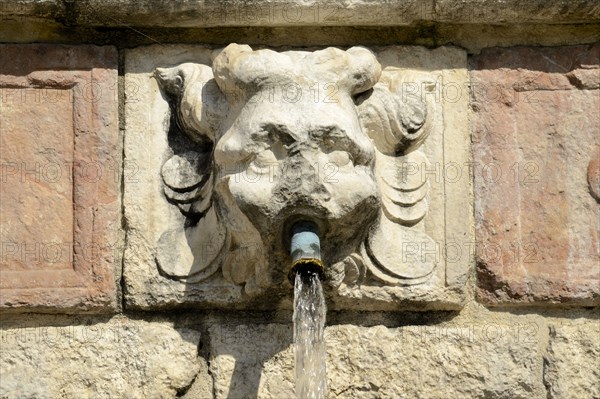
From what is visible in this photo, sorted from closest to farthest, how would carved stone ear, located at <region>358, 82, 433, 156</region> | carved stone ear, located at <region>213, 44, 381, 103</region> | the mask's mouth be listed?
the mask's mouth, carved stone ear, located at <region>213, 44, 381, 103</region>, carved stone ear, located at <region>358, 82, 433, 156</region>

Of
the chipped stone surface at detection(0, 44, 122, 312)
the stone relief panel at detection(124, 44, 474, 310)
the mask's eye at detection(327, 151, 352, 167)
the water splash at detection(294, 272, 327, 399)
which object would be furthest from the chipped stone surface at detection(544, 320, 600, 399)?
the chipped stone surface at detection(0, 44, 122, 312)

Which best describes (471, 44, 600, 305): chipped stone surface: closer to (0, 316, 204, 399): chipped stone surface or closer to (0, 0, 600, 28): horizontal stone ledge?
(0, 0, 600, 28): horizontal stone ledge

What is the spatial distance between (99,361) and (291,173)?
668 millimetres

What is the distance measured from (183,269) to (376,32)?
78 cm

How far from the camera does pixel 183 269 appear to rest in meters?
4.52

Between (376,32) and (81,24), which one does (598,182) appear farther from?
(81,24)

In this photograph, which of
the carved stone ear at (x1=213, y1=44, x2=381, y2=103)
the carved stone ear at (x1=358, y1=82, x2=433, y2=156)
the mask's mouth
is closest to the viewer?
the mask's mouth

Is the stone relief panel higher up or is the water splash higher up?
Result: the stone relief panel

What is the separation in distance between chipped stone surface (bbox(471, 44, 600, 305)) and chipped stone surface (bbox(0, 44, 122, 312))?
92cm

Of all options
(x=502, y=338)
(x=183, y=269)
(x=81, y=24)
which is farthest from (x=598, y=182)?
(x=81, y=24)

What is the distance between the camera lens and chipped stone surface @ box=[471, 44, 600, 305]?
455 centimetres

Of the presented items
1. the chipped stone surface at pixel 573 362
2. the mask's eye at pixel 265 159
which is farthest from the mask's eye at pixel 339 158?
the chipped stone surface at pixel 573 362

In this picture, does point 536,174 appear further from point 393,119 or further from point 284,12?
point 284,12

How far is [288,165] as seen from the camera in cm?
435
